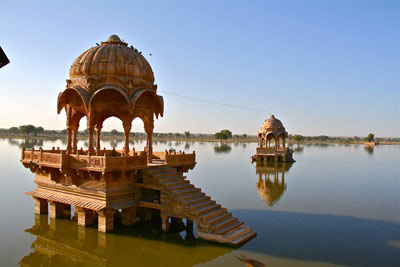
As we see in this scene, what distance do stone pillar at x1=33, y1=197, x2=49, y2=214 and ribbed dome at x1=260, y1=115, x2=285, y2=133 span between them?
123ft

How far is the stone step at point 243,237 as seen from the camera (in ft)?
37.8

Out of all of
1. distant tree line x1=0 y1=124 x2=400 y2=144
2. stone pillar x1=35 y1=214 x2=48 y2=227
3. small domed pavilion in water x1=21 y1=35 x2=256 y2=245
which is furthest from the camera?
distant tree line x1=0 y1=124 x2=400 y2=144

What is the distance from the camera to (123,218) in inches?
555

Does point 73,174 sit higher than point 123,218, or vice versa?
point 73,174

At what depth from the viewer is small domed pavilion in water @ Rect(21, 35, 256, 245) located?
1256 cm

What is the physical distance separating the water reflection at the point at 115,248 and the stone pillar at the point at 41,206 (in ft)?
7.01

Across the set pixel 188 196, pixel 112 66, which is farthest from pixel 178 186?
pixel 112 66

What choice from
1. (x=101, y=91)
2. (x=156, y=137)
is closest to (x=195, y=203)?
(x=101, y=91)

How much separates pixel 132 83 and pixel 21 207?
367 inches

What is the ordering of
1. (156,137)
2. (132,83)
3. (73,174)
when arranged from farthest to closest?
(156,137) < (132,83) < (73,174)

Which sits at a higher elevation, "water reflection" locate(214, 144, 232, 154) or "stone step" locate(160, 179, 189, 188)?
"stone step" locate(160, 179, 189, 188)

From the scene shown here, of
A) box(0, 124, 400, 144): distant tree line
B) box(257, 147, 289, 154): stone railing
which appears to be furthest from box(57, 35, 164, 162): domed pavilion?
box(0, 124, 400, 144): distant tree line

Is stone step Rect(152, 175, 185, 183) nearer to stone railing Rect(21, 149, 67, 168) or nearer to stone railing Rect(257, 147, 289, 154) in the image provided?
stone railing Rect(21, 149, 67, 168)

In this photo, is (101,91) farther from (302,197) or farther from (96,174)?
(302,197)
